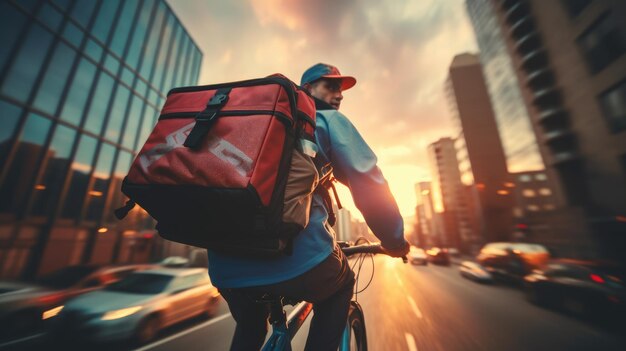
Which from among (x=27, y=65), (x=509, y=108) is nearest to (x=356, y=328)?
(x=27, y=65)

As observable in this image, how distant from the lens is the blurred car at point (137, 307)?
4.30 metres

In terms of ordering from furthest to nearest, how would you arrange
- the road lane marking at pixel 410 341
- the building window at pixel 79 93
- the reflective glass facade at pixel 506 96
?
the reflective glass facade at pixel 506 96, the building window at pixel 79 93, the road lane marking at pixel 410 341

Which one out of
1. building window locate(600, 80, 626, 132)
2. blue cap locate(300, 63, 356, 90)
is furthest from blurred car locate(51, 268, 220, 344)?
building window locate(600, 80, 626, 132)

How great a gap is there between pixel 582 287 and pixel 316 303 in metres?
8.10

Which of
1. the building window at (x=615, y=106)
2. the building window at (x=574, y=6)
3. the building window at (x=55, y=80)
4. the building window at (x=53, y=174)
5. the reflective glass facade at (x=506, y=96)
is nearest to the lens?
the building window at (x=55, y=80)

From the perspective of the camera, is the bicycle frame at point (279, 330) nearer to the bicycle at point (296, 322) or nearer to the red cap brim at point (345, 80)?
the bicycle at point (296, 322)

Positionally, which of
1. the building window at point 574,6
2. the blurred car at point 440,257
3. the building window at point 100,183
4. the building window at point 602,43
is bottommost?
the blurred car at point 440,257

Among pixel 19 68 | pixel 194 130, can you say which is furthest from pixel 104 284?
pixel 19 68

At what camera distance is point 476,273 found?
12180 mm

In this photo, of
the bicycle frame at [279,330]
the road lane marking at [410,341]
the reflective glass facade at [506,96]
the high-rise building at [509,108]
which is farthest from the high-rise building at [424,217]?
the bicycle frame at [279,330]

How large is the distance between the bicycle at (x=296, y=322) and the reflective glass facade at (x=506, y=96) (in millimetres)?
36702

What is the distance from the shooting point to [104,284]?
6.92 metres

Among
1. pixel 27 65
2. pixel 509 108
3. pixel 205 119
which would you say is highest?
pixel 509 108

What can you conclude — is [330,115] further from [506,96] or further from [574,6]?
[506,96]
